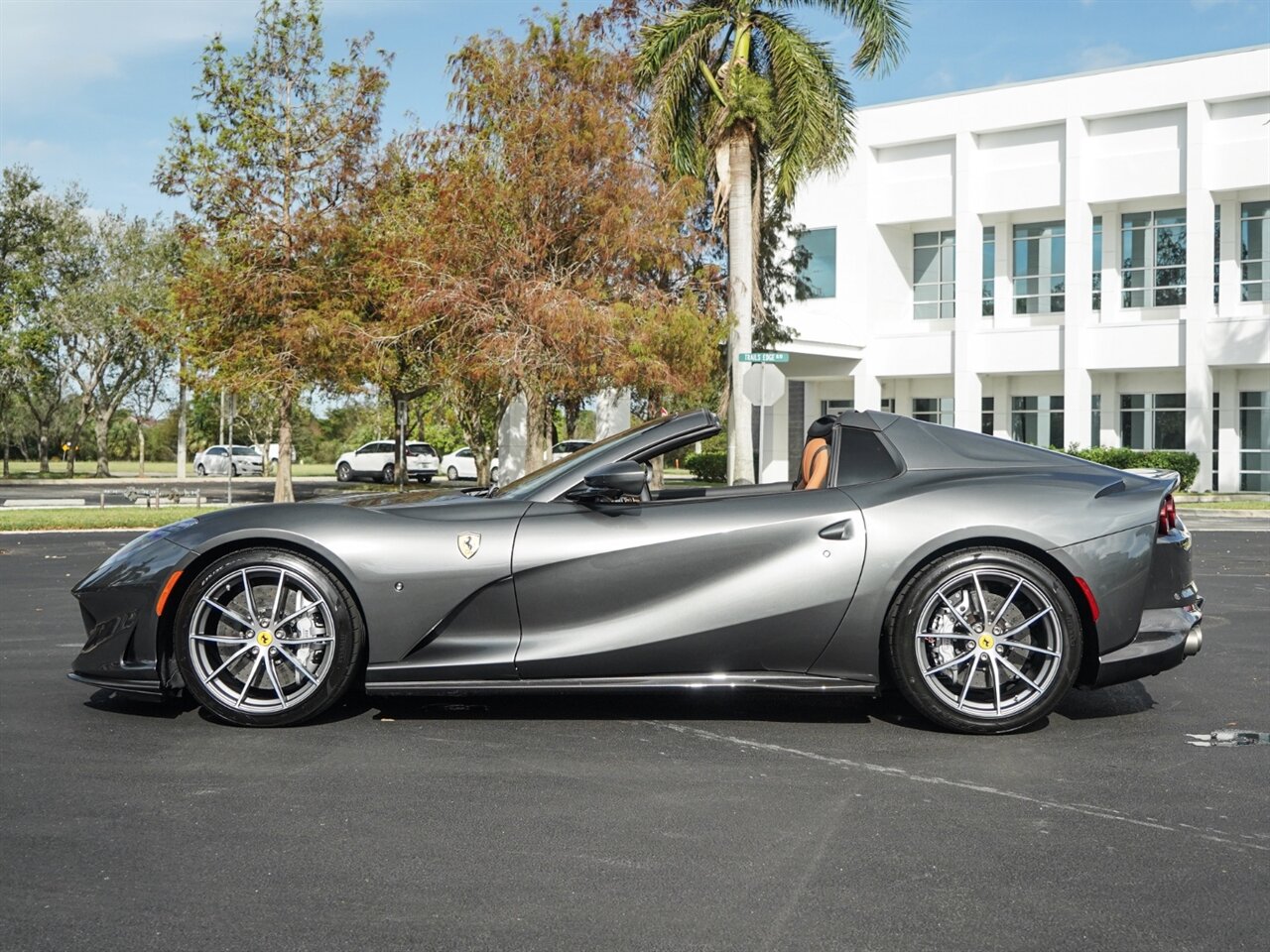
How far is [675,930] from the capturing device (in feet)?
10.5

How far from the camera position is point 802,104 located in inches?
900

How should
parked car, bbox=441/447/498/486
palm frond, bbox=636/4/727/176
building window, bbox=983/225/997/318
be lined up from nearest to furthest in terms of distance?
1. palm frond, bbox=636/4/727/176
2. building window, bbox=983/225/997/318
3. parked car, bbox=441/447/498/486

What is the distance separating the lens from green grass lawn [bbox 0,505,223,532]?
2105 centimetres

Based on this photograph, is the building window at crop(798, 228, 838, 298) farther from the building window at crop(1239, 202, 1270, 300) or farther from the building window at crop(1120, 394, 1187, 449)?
the building window at crop(1239, 202, 1270, 300)

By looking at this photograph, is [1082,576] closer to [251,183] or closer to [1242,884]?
[1242,884]

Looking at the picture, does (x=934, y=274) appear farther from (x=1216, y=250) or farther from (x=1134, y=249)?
(x=1216, y=250)

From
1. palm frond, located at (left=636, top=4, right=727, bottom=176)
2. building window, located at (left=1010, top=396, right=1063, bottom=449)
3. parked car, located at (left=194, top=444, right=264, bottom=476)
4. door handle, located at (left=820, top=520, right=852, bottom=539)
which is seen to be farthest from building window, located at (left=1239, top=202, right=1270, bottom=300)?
parked car, located at (left=194, top=444, right=264, bottom=476)

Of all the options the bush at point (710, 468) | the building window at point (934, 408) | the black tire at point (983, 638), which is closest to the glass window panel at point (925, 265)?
the building window at point (934, 408)

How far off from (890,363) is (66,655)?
119 feet

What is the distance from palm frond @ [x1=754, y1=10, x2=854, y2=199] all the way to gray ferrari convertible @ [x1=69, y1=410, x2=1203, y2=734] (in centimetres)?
1859

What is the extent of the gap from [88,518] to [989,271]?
28.6 meters

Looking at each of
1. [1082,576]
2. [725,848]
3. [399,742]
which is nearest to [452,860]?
[725,848]

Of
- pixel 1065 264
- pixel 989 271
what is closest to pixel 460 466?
pixel 989 271

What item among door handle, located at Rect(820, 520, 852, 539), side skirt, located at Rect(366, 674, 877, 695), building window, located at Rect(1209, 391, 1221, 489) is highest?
building window, located at Rect(1209, 391, 1221, 489)
